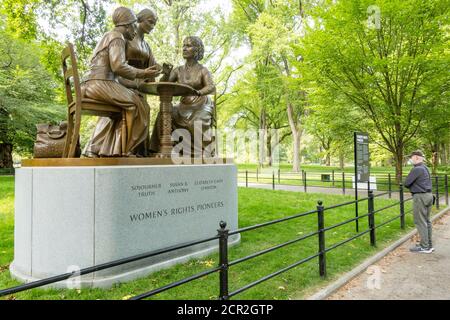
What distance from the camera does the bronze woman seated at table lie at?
253 inches

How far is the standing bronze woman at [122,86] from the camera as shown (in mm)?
4977

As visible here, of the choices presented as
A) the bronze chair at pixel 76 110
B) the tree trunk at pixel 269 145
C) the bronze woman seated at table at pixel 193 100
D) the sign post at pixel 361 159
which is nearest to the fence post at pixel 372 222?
the sign post at pixel 361 159

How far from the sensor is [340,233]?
7.59 m

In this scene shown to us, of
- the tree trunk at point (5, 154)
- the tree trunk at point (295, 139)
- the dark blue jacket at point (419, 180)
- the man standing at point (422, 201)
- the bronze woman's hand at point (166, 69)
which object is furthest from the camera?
the tree trunk at point (295, 139)

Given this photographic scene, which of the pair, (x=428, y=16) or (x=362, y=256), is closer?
(x=362, y=256)

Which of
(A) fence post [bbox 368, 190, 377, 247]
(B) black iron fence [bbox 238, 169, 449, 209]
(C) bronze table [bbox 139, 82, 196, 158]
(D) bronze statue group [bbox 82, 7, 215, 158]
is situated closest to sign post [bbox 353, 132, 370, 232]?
(A) fence post [bbox 368, 190, 377, 247]

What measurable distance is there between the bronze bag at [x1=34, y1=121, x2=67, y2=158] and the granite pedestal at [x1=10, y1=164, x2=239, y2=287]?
0.41 meters

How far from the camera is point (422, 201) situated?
6684 mm

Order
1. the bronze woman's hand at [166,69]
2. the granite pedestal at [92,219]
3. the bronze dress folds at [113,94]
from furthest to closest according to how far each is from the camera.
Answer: the bronze woman's hand at [166,69]
the bronze dress folds at [113,94]
the granite pedestal at [92,219]

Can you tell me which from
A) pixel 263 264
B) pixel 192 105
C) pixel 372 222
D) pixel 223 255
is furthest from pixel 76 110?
pixel 372 222

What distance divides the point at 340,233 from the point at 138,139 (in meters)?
5.23

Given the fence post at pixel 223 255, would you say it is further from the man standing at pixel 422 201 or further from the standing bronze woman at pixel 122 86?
the man standing at pixel 422 201
